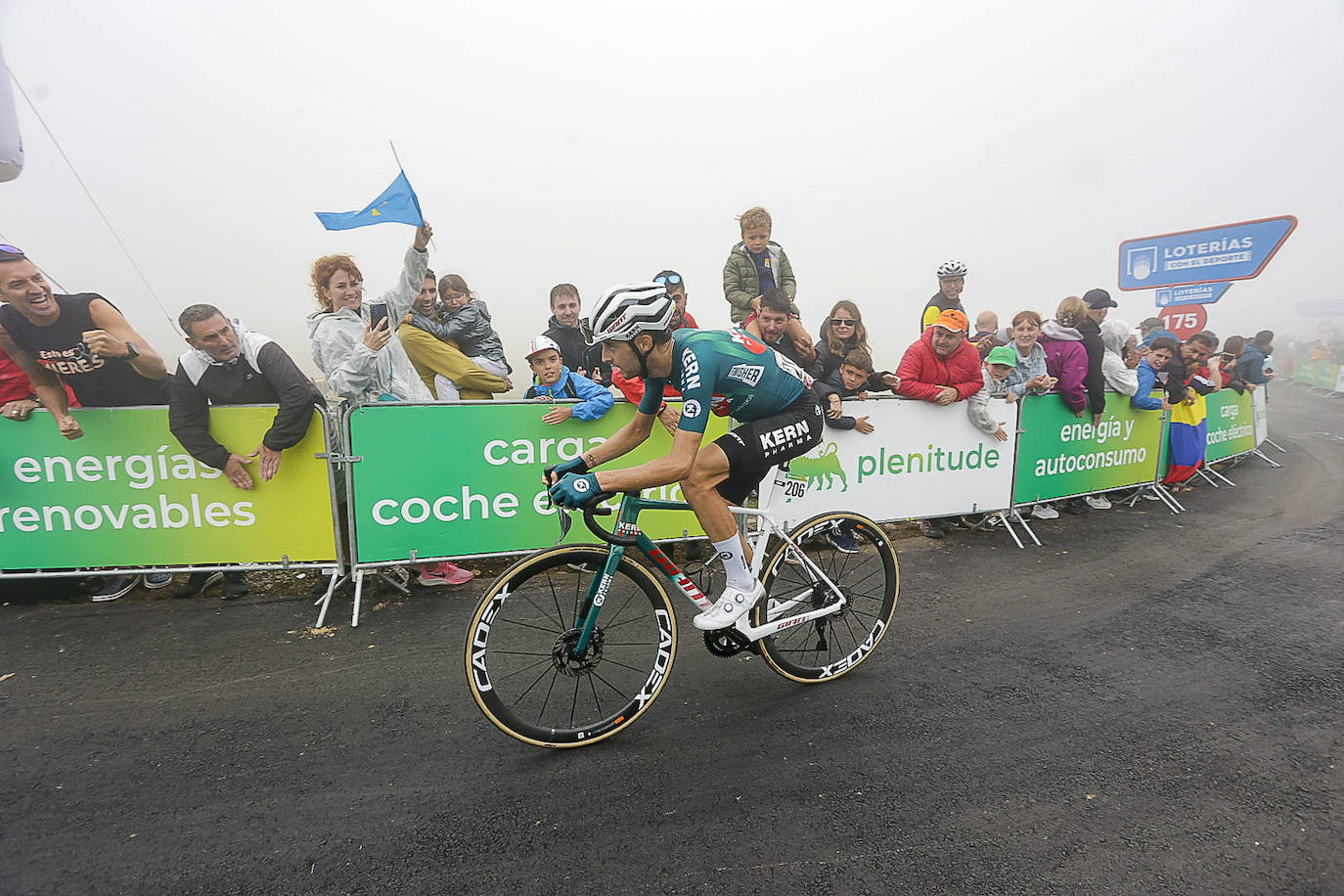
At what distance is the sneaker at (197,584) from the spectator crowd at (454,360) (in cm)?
1

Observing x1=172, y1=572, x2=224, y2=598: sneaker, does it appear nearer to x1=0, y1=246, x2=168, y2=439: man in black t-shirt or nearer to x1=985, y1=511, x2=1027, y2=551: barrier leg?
x1=0, y1=246, x2=168, y2=439: man in black t-shirt

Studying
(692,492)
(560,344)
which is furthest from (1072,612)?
(560,344)

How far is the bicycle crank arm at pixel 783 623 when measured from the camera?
3.06m

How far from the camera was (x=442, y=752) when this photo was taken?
280 cm

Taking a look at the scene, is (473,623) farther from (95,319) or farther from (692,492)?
(95,319)

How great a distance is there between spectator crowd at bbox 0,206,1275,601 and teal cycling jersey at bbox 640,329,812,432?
17.7 inches

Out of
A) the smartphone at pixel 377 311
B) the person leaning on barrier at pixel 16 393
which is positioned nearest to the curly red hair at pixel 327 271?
the smartphone at pixel 377 311

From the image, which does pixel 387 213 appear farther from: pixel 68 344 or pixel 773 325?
pixel 773 325

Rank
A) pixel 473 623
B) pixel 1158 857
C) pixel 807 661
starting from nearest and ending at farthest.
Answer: pixel 1158 857 < pixel 473 623 < pixel 807 661

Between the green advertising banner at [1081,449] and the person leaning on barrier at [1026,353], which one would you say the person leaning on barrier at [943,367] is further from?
the person leaning on barrier at [1026,353]

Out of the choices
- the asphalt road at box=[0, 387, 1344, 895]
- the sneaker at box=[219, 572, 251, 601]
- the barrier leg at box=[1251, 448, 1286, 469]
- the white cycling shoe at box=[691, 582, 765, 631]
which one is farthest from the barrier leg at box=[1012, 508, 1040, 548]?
the barrier leg at box=[1251, 448, 1286, 469]

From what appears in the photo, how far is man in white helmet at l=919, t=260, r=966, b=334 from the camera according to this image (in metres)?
7.52

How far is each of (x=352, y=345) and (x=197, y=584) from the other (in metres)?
2.11

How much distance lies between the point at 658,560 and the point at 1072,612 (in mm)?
3272
